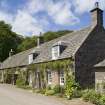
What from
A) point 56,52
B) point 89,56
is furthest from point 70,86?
point 56,52

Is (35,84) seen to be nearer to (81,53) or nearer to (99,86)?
(81,53)

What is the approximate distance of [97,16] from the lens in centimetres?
2931

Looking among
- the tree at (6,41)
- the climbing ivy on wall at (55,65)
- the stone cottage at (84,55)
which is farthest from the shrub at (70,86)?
the tree at (6,41)

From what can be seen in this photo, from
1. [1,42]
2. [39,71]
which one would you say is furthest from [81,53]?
[1,42]

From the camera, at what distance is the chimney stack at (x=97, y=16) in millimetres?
29328

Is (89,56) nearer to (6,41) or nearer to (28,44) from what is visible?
(6,41)

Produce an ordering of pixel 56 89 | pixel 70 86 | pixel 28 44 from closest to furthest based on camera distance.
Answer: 1. pixel 70 86
2. pixel 56 89
3. pixel 28 44

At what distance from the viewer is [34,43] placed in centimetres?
8400

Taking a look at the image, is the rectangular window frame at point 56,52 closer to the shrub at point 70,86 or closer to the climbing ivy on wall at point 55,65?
the climbing ivy on wall at point 55,65

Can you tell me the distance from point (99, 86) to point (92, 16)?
29.9 ft

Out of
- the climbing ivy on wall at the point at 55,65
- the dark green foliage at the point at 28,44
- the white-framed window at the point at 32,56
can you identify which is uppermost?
the dark green foliage at the point at 28,44

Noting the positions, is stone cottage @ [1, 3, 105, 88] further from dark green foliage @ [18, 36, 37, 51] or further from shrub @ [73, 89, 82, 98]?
dark green foliage @ [18, 36, 37, 51]

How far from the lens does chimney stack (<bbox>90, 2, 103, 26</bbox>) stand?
96.2ft

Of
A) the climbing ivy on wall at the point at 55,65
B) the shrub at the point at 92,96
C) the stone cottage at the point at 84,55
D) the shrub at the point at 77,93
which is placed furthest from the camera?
the climbing ivy on wall at the point at 55,65
